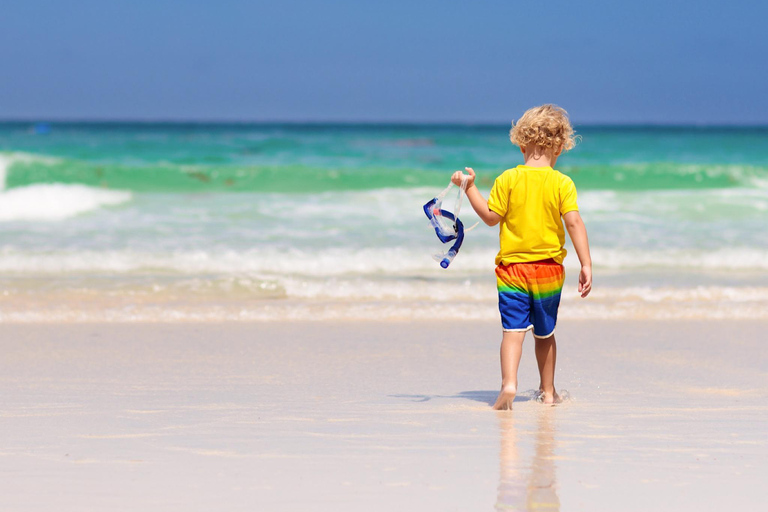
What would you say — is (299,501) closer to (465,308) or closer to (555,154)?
(555,154)

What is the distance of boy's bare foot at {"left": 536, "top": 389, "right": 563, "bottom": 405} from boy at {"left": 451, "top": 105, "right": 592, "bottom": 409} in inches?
9.1

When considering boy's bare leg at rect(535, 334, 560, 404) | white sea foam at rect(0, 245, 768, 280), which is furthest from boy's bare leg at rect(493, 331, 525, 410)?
white sea foam at rect(0, 245, 768, 280)

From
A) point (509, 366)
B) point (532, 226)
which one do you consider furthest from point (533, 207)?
point (509, 366)

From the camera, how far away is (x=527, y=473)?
2617mm

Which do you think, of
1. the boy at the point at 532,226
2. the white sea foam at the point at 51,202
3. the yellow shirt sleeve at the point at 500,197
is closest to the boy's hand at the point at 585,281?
the boy at the point at 532,226

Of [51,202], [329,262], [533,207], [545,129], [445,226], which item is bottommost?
[51,202]

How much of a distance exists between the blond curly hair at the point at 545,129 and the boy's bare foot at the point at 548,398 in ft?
3.42

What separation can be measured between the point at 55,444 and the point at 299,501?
1.03m

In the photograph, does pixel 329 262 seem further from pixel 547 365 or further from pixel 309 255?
pixel 547 365

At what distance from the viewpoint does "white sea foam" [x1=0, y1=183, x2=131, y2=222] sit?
11.5 meters

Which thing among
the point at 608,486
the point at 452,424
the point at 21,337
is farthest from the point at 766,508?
the point at 21,337

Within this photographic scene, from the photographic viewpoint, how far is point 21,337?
495cm

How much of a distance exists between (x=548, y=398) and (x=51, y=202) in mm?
10757

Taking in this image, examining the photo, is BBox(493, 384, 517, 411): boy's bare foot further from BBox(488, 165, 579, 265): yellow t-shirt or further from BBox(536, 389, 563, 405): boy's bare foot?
BBox(488, 165, 579, 265): yellow t-shirt
